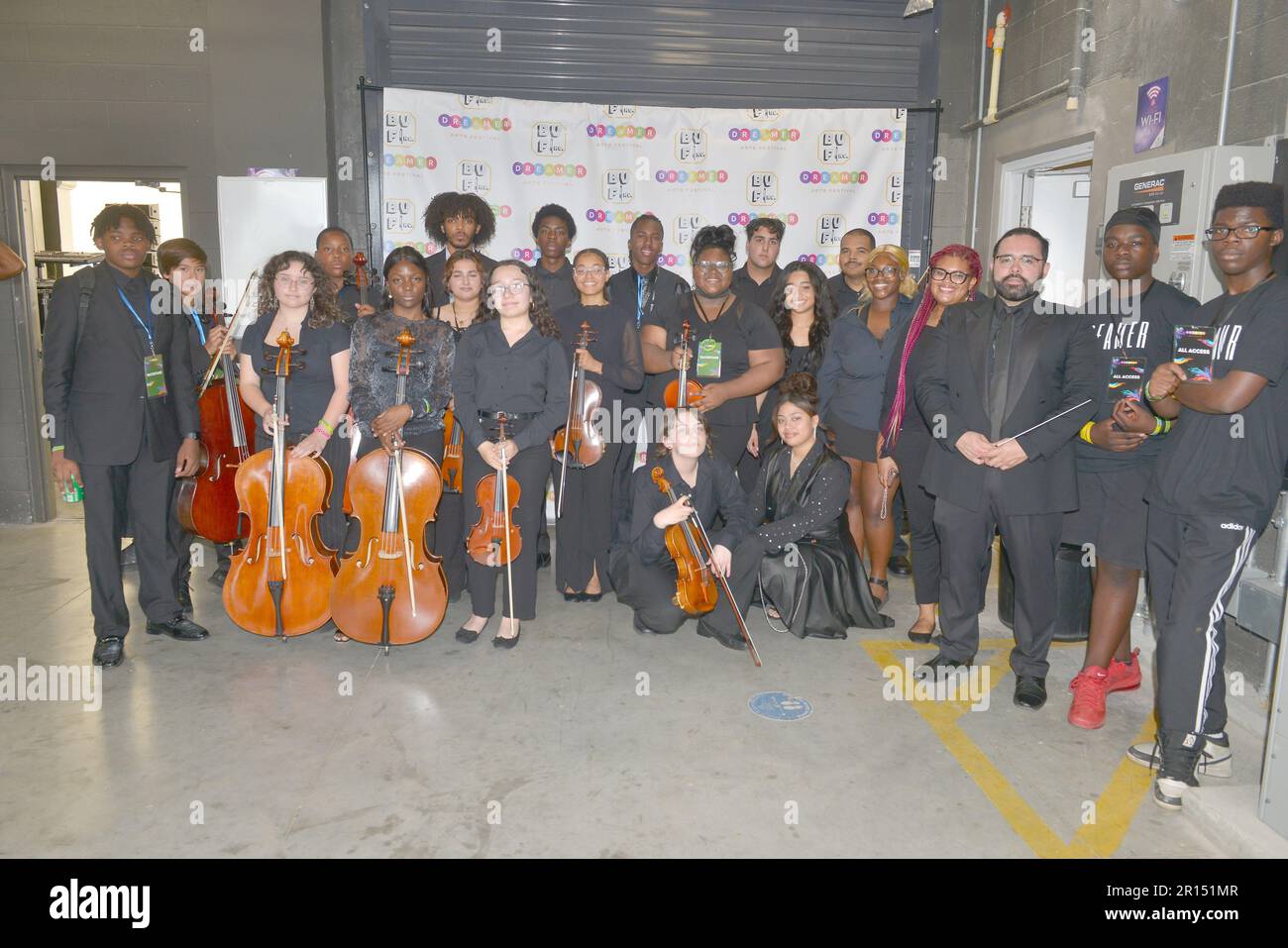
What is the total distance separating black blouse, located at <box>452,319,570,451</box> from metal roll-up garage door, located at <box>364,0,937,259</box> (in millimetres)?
2577

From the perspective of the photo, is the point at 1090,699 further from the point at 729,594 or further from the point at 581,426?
the point at 581,426

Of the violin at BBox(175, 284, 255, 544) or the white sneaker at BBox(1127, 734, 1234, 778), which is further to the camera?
the violin at BBox(175, 284, 255, 544)

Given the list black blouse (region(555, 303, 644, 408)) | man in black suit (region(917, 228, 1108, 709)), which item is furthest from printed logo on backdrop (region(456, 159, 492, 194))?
man in black suit (region(917, 228, 1108, 709))

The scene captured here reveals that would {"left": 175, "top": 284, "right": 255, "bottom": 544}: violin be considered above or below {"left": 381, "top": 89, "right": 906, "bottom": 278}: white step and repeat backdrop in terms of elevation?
below

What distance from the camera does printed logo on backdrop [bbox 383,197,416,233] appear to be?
5648 mm

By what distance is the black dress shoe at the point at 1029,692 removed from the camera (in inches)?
126

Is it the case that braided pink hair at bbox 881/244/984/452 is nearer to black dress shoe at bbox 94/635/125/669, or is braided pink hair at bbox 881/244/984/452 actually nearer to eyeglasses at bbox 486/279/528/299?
eyeglasses at bbox 486/279/528/299

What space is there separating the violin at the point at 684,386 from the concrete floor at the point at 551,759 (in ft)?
3.39

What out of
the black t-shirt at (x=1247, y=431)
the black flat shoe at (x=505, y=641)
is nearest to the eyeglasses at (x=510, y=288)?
the black flat shoe at (x=505, y=641)

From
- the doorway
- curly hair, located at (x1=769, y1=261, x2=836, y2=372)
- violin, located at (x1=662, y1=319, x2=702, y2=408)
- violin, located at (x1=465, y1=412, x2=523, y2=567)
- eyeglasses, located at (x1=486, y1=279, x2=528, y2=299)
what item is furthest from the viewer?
the doorway

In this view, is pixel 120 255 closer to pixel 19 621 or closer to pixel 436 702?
pixel 19 621

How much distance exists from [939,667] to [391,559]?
7.02 feet

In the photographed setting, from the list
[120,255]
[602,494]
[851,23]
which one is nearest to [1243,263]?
[602,494]

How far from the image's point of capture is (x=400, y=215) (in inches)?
223
